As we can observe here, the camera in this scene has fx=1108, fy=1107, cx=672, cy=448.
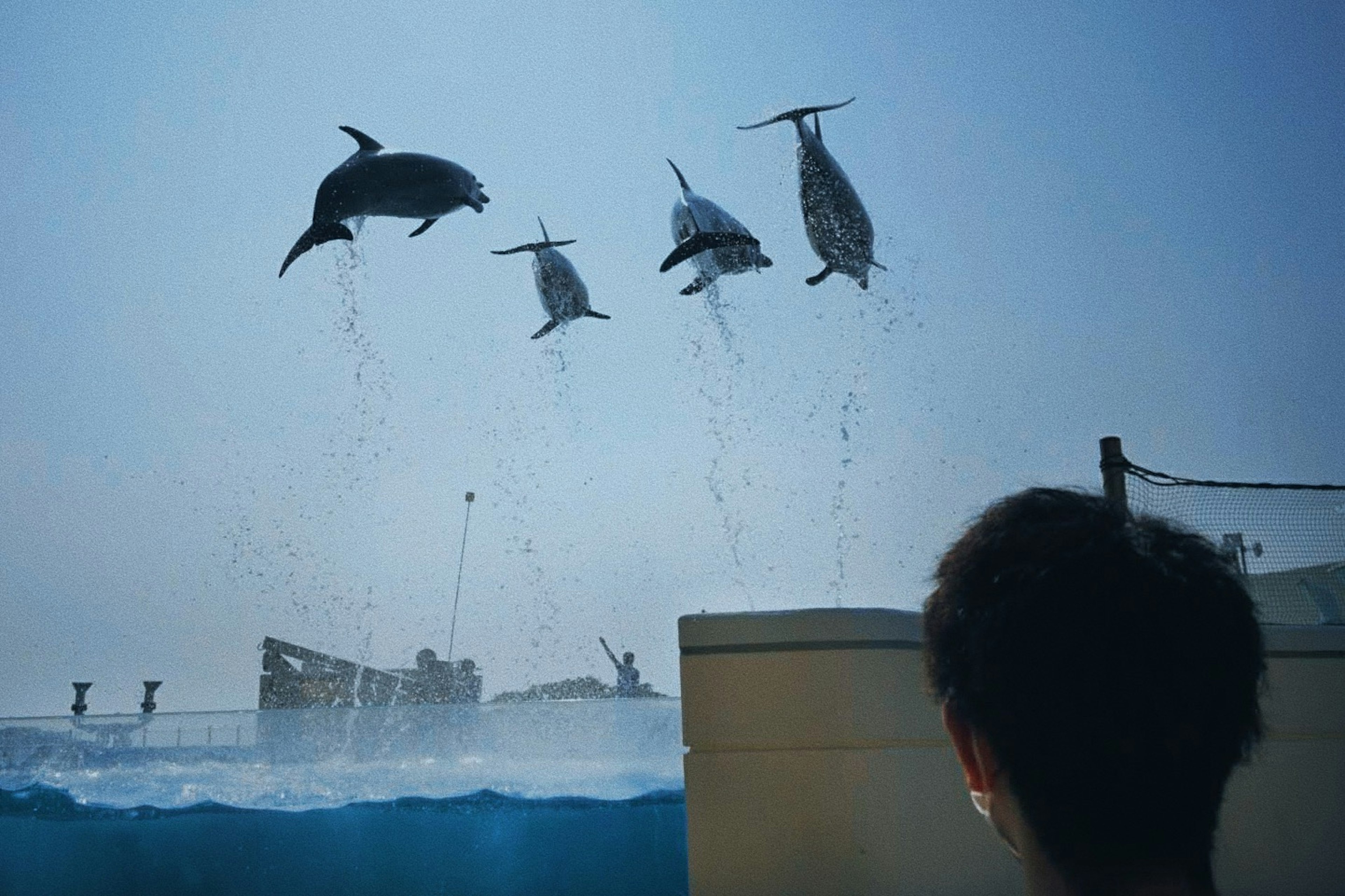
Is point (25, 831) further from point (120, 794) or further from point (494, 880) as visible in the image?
point (494, 880)

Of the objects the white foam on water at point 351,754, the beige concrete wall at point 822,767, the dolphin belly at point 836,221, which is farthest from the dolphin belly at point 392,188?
the beige concrete wall at point 822,767

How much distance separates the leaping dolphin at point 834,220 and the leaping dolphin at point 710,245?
0.79 metres

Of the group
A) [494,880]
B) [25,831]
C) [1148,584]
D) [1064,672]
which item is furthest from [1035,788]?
[25,831]

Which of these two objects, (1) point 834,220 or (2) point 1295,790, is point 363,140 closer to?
(1) point 834,220

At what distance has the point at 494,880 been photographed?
16.2m

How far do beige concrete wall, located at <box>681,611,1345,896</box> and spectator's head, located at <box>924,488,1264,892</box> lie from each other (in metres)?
4.07

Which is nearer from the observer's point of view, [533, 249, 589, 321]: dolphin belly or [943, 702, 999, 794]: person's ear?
[943, 702, 999, 794]: person's ear

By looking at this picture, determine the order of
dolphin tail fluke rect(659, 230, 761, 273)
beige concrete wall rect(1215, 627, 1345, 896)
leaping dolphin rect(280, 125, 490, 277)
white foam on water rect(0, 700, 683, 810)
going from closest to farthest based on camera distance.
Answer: beige concrete wall rect(1215, 627, 1345, 896) → leaping dolphin rect(280, 125, 490, 277) → dolphin tail fluke rect(659, 230, 761, 273) → white foam on water rect(0, 700, 683, 810)

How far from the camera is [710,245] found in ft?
36.3

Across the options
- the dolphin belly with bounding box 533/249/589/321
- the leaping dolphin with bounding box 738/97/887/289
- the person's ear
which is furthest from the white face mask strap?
the dolphin belly with bounding box 533/249/589/321

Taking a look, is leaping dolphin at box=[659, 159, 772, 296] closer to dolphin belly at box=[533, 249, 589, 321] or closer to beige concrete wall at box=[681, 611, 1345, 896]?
dolphin belly at box=[533, 249, 589, 321]

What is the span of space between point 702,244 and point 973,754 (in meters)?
10.2

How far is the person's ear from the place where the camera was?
3.76 feet

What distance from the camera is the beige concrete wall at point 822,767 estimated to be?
5023mm
